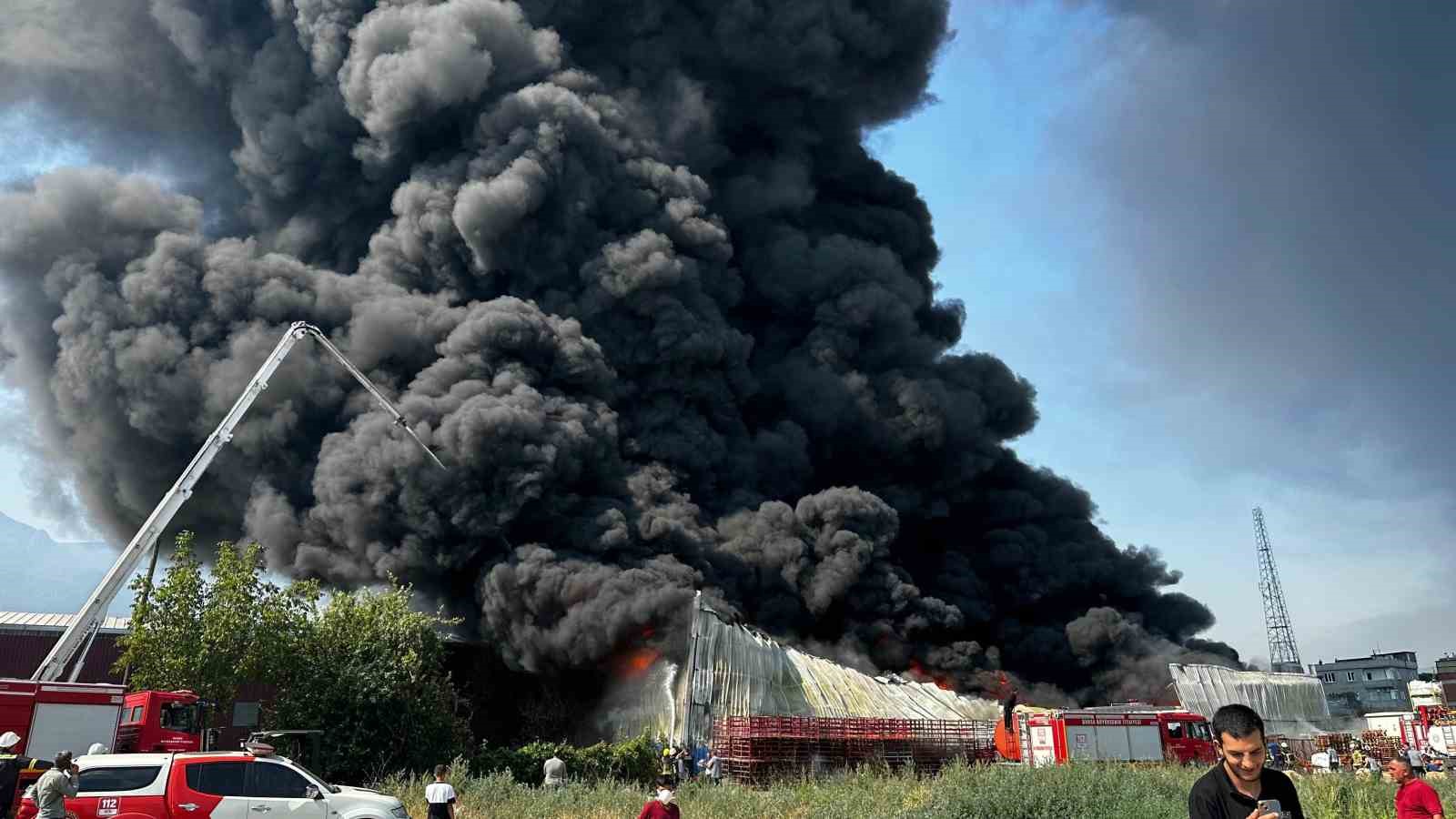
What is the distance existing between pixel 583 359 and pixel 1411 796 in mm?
36542

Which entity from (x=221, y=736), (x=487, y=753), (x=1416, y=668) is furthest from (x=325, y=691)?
(x=1416, y=668)

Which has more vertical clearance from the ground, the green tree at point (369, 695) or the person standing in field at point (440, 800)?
the green tree at point (369, 695)

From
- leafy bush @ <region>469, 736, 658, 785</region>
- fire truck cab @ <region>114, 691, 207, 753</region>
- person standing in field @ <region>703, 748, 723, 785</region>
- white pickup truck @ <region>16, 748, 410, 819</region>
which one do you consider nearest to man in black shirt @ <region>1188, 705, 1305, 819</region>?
white pickup truck @ <region>16, 748, 410, 819</region>

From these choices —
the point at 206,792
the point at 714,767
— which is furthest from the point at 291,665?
the point at 206,792

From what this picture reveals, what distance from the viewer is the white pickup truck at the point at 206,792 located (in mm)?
15258

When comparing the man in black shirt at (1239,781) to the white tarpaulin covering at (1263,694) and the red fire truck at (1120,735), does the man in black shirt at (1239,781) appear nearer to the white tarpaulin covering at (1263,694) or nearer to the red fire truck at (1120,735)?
the red fire truck at (1120,735)

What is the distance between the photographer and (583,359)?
145 ft

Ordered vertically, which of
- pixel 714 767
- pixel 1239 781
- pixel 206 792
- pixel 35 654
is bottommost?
pixel 714 767

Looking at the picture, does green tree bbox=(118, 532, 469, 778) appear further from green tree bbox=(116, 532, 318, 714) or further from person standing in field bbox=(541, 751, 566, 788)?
person standing in field bbox=(541, 751, 566, 788)

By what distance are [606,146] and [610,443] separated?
1545cm

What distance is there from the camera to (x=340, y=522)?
4159 centimetres

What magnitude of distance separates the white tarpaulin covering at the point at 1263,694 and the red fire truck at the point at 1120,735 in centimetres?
891

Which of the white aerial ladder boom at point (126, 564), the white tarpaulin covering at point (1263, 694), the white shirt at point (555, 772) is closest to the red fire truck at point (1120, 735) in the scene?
the white tarpaulin covering at point (1263, 694)

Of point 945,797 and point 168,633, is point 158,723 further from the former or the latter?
point 945,797
